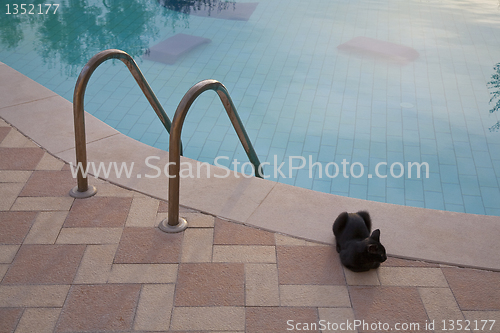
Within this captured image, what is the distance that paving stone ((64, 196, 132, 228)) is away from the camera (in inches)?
105

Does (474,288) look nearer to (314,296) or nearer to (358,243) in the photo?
(358,243)

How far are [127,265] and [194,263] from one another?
1.21ft

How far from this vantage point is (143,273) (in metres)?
2.32

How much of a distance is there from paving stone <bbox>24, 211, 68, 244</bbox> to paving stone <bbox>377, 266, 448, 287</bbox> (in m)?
1.91

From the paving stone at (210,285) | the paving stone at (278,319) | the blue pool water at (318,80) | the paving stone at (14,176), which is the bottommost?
the blue pool water at (318,80)

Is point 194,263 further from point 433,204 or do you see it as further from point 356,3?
point 356,3

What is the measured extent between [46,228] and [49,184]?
511 mm

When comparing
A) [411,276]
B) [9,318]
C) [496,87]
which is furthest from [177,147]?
[496,87]

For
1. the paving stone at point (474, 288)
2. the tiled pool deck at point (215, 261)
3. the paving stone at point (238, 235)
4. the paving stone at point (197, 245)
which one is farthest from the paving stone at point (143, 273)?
the paving stone at point (474, 288)

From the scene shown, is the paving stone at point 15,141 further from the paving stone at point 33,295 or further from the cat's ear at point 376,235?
the cat's ear at point 376,235

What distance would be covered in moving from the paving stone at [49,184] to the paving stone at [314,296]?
1671 mm

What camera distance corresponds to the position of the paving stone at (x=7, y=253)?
7.68 ft

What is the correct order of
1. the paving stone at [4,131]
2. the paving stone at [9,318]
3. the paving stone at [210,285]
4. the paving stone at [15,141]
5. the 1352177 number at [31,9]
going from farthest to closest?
the 1352177 number at [31,9] < the paving stone at [4,131] < the paving stone at [15,141] < the paving stone at [210,285] < the paving stone at [9,318]

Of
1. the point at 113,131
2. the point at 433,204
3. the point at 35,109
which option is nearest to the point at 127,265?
the point at 113,131
